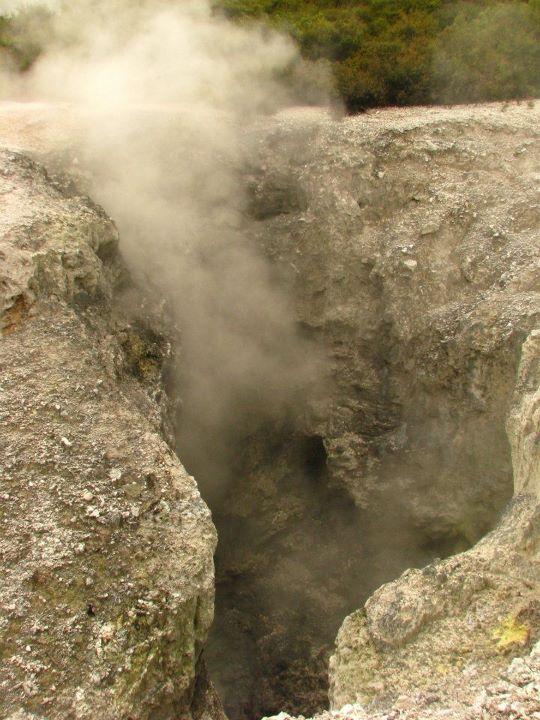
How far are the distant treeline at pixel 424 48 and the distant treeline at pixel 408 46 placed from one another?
0.01m

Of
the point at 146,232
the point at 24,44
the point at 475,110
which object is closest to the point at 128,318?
the point at 146,232

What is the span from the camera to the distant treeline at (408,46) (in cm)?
916

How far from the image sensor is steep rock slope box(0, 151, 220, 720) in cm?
423

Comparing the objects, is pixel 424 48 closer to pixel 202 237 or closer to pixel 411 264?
pixel 411 264

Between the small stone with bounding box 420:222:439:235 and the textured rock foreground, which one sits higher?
the small stone with bounding box 420:222:439:235

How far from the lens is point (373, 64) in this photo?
377 inches

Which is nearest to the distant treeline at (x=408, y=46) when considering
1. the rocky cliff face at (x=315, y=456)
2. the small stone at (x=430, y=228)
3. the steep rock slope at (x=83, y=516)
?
the rocky cliff face at (x=315, y=456)

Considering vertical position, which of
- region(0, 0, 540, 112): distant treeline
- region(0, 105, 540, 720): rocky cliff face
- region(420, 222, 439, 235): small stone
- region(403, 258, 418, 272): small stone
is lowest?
region(0, 105, 540, 720): rocky cliff face

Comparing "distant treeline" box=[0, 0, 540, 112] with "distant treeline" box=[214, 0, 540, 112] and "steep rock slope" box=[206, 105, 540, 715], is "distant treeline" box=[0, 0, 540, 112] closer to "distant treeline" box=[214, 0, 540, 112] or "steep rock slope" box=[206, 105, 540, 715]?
"distant treeline" box=[214, 0, 540, 112]

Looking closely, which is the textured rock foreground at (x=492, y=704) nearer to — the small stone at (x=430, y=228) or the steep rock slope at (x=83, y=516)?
the steep rock slope at (x=83, y=516)

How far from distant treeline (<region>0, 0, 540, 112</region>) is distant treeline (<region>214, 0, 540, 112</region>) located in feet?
0.04

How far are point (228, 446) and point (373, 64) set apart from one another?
217 inches

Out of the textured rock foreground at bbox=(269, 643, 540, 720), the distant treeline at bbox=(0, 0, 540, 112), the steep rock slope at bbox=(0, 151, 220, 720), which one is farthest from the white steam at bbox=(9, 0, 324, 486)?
the textured rock foreground at bbox=(269, 643, 540, 720)

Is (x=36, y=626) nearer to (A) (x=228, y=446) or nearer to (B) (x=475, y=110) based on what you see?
(A) (x=228, y=446)
